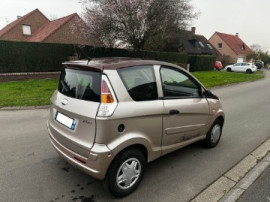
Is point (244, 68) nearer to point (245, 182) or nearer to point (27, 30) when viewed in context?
point (27, 30)

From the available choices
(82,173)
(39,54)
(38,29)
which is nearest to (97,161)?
(82,173)

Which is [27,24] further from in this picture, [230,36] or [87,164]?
[230,36]

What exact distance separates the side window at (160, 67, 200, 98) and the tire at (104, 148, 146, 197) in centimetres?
97

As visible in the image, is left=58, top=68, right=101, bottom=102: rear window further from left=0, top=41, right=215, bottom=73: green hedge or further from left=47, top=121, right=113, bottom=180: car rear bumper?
left=0, top=41, right=215, bottom=73: green hedge

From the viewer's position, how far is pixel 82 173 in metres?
3.30

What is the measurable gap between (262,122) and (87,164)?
17.8ft

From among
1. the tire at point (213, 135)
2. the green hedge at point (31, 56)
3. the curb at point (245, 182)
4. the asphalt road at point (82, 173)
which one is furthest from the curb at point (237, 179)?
the green hedge at point (31, 56)

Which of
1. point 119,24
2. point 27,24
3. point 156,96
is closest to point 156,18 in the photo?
point 119,24

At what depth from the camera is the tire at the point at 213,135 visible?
420 centimetres

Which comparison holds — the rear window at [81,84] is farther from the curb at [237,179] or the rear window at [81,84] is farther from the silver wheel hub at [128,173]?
the curb at [237,179]

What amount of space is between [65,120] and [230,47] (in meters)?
48.9

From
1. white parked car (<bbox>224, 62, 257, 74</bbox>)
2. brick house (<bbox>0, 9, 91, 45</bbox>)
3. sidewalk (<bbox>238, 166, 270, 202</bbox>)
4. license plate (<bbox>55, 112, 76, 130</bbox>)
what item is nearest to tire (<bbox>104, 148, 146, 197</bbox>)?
license plate (<bbox>55, 112, 76, 130</bbox>)

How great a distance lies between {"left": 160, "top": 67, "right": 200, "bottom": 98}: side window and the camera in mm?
3211

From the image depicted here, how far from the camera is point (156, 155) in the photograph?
10.3 feet
